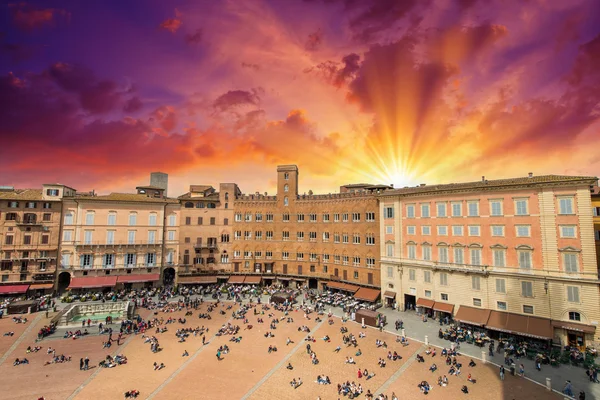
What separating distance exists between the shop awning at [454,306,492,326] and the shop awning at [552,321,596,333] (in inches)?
255

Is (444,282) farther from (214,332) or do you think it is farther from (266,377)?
(214,332)

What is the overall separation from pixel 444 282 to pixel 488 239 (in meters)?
8.16

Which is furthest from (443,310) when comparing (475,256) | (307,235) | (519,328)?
(307,235)

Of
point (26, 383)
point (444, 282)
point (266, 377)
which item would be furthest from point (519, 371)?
point (26, 383)

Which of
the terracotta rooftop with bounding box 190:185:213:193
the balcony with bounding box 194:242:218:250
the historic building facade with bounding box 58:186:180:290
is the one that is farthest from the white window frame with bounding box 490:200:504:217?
the historic building facade with bounding box 58:186:180:290

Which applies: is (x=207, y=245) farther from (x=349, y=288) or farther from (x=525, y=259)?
(x=525, y=259)

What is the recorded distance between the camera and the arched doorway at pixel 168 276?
6296cm

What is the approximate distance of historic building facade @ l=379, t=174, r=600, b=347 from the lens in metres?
33.8

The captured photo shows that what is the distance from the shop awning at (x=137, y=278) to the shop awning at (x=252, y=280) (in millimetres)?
16387

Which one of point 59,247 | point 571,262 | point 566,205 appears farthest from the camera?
point 59,247

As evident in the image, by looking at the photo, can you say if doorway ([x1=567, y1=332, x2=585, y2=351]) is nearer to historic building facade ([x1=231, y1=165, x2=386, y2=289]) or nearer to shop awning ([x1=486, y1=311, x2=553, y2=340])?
shop awning ([x1=486, y1=311, x2=553, y2=340])

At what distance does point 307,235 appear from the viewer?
6169 cm

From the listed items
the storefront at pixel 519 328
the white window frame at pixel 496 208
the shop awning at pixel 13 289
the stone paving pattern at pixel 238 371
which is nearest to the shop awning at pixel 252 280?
the stone paving pattern at pixel 238 371

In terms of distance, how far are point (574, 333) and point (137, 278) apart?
6387 cm
